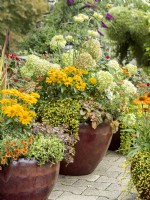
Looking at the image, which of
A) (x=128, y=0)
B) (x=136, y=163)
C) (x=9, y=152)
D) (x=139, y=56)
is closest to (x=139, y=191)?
(x=136, y=163)

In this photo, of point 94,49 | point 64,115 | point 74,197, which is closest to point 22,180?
point 74,197

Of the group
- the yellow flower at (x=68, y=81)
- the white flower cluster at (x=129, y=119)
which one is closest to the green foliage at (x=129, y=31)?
the white flower cluster at (x=129, y=119)

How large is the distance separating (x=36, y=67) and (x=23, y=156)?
1341 mm

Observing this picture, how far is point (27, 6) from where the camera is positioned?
10.3 m

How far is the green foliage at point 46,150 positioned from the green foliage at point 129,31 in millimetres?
5409

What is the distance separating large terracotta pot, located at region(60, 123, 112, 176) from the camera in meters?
5.85

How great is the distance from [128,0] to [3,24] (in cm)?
310

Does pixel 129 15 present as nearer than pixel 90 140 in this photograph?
No

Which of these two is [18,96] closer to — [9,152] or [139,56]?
[9,152]

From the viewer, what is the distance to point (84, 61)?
6051mm

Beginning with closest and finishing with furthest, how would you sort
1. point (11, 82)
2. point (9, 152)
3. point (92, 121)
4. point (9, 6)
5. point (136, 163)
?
point (9, 152) → point (136, 163) → point (92, 121) → point (11, 82) → point (9, 6)

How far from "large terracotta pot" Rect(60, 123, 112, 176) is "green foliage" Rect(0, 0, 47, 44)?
14.8ft

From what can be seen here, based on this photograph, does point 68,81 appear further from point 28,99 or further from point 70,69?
point 28,99

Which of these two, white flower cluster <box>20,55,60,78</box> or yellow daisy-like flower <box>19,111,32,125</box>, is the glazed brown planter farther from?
white flower cluster <box>20,55,60,78</box>
